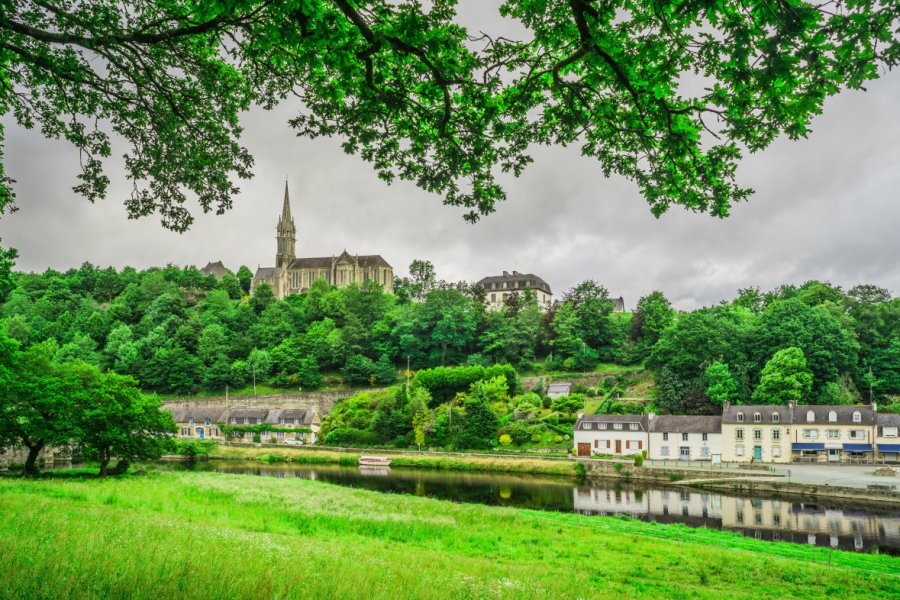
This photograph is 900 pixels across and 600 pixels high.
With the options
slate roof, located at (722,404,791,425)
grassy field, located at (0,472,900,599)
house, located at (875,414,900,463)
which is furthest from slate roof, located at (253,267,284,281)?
house, located at (875,414,900,463)

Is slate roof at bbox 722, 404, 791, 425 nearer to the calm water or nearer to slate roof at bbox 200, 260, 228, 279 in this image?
the calm water

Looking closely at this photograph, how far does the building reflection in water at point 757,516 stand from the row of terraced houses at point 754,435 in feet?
37.1

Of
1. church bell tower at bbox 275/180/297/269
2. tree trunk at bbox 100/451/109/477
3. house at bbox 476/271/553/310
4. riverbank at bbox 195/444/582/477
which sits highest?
church bell tower at bbox 275/180/297/269

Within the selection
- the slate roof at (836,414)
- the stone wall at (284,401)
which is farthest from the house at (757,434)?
the stone wall at (284,401)

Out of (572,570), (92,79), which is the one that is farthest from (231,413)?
(92,79)

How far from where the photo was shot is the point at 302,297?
3748 inches

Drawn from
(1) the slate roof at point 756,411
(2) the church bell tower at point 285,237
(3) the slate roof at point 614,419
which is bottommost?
(3) the slate roof at point 614,419

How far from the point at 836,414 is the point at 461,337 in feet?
139

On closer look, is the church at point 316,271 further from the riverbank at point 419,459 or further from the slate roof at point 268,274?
the riverbank at point 419,459

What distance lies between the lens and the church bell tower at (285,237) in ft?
365

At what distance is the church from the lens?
346 ft

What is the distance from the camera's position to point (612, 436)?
4388 cm

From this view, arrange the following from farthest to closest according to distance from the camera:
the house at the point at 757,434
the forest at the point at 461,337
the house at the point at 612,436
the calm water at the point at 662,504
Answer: the forest at the point at 461,337 → the house at the point at 612,436 → the house at the point at 757,434 → the calm water at the point at 662,504

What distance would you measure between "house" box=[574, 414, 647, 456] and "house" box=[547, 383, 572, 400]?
41.2ft
